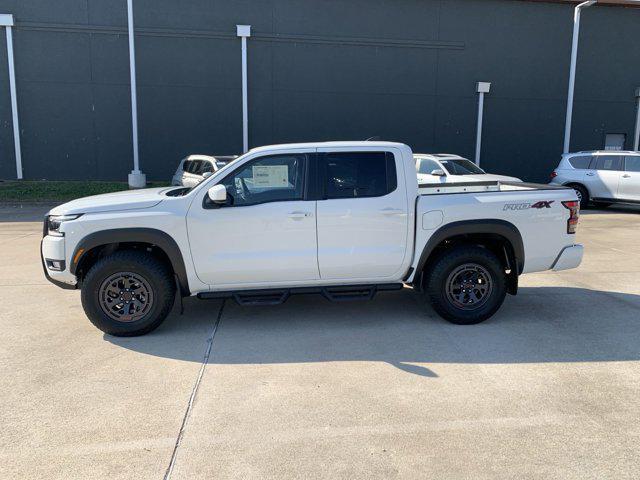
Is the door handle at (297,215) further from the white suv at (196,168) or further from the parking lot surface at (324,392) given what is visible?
the white suv at (196,168)

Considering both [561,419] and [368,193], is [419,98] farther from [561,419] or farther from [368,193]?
[561,419]

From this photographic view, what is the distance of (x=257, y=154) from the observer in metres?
5.26

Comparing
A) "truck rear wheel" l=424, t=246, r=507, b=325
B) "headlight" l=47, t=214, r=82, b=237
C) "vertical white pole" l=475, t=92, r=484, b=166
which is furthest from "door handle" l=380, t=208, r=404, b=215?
"vertical white pole" l=475, t=92, r=484, b=166

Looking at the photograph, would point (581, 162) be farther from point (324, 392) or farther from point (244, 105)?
point (324, 392)

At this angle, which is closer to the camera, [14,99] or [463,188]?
[463,188]

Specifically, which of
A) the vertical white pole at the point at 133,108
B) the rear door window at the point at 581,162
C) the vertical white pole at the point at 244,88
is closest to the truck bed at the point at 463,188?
the rear door window at the point at 581,162

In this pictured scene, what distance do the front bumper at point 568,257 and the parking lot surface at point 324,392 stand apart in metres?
0.61

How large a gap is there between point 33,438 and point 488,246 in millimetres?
4578

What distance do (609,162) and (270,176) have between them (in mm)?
13062

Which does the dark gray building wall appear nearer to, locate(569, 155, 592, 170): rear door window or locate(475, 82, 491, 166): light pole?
locate(475, 82, 491, 166): light pole

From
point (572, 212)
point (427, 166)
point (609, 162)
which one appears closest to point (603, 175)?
point (609, 162)

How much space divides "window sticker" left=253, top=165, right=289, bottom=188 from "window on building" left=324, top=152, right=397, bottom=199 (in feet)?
1.44

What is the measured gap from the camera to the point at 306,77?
19422mm

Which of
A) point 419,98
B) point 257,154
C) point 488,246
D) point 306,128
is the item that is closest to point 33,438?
point 257,154
